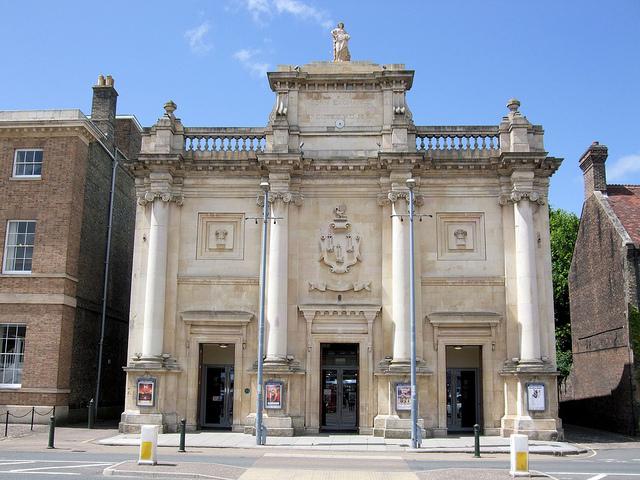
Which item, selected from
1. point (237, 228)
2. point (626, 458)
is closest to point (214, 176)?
point (237, 228)

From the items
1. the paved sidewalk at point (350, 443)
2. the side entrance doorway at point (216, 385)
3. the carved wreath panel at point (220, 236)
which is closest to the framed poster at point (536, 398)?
the paved sidewalk at point (350, 443)

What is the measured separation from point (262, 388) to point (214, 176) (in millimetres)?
8878

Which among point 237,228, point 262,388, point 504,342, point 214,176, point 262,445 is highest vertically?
point 214,176

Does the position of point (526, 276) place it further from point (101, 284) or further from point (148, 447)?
point (101, 284)

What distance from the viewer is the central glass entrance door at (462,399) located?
26.8m

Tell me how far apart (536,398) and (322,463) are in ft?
34.3

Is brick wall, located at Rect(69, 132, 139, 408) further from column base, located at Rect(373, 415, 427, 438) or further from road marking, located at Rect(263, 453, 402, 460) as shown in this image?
column base, located at Rect(373, 415, 427, 438)

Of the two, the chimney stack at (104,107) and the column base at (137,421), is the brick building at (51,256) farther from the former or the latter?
the column base at (137,421)

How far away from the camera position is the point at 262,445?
22281 millimetres

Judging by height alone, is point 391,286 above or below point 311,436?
above

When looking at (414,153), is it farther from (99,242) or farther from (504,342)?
(99,242)

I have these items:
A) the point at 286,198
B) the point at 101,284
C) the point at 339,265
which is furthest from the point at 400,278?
the point at 101,284

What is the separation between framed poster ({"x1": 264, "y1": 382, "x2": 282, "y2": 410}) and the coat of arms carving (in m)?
5.00

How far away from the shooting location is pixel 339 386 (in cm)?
2698
